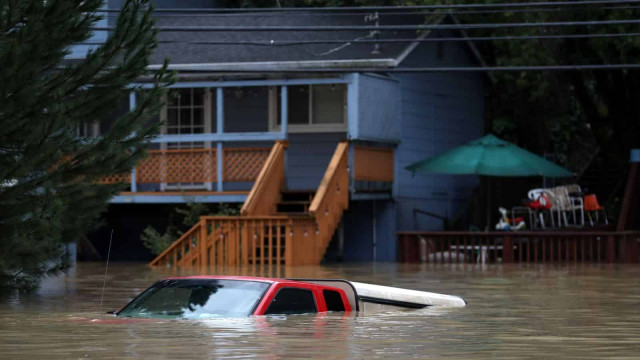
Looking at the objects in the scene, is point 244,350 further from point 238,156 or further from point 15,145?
point 238,156

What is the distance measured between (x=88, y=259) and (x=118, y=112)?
401 cm

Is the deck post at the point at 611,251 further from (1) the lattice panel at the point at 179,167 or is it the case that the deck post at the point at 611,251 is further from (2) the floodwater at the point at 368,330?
(1) the lattice panel at the point at 179,167

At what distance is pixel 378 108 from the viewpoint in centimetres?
3188

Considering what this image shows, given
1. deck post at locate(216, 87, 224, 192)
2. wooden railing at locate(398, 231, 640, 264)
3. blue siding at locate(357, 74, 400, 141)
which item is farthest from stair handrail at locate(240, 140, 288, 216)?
wooden railing at locate(398, 231, 640, 264)

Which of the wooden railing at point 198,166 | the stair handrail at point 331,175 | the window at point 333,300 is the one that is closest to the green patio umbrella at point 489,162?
the stair handrail at point 331,175

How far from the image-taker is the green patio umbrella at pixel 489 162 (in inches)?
1220

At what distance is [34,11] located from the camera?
53.9ft

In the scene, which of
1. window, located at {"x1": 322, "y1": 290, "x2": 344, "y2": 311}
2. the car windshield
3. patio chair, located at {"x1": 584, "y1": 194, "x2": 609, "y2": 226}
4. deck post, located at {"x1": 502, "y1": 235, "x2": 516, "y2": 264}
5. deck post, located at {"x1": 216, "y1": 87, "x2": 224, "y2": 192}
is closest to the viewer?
the car windshield

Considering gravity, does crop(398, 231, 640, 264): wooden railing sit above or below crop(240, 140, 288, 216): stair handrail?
below

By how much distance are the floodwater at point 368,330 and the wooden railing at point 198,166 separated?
9466mm

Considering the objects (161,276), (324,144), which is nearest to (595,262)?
(324,144)

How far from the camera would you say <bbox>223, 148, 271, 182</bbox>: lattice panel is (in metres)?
31.4

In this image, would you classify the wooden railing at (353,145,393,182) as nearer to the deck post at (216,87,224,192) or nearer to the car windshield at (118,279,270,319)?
the deck post at (216,87,224,192)

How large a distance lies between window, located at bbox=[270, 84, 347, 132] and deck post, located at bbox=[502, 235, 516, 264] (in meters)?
5.56
